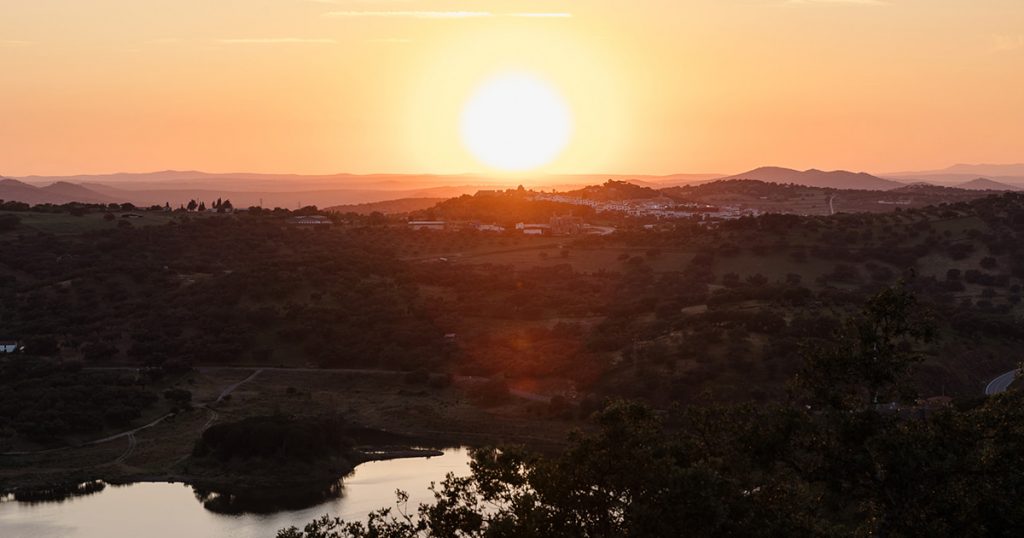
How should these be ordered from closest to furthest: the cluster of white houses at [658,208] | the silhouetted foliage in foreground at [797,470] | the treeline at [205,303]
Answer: the silhouetted foliage in foreground at [797,470] < the treeline at [205,303] < the cluster of white houses at [658,208]

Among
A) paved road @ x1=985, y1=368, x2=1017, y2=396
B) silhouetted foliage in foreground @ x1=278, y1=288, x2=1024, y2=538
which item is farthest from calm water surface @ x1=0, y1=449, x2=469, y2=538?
paved road @ x1=985, y1=368, x2=1017, y2=396

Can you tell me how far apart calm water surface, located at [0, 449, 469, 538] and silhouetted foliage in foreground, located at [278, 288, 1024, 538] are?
2065 centimetres

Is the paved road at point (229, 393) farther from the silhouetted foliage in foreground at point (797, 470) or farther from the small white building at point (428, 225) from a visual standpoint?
the small white building at point (428, 225)

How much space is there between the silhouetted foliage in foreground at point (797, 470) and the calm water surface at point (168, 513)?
67.7ft

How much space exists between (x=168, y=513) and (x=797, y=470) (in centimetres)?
2971

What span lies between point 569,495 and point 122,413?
38145 millimetres

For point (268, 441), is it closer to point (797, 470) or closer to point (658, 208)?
point (797, 470)

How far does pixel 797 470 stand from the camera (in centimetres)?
1862

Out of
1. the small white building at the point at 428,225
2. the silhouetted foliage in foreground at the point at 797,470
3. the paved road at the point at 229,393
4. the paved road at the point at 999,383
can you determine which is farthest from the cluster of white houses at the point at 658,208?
the silhouetted foliage in foreground at the point at 797,470

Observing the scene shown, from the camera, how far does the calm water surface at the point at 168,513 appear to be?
3862cm

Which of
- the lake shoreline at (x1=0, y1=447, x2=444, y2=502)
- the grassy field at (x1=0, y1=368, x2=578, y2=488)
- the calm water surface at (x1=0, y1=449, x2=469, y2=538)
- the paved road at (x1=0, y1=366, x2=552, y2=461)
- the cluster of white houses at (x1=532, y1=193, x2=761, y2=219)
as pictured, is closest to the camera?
the calm water surface at (x1=0, y1=449, x2=469, y2=538)

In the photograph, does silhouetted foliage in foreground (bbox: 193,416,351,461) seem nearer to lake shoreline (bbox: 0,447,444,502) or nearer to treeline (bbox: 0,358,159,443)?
lake shoreline (bbox: 0,447,444,502)

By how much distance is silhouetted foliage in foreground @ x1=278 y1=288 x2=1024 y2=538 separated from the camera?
17391mm

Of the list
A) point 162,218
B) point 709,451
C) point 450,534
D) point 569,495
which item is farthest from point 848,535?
point 162,218
